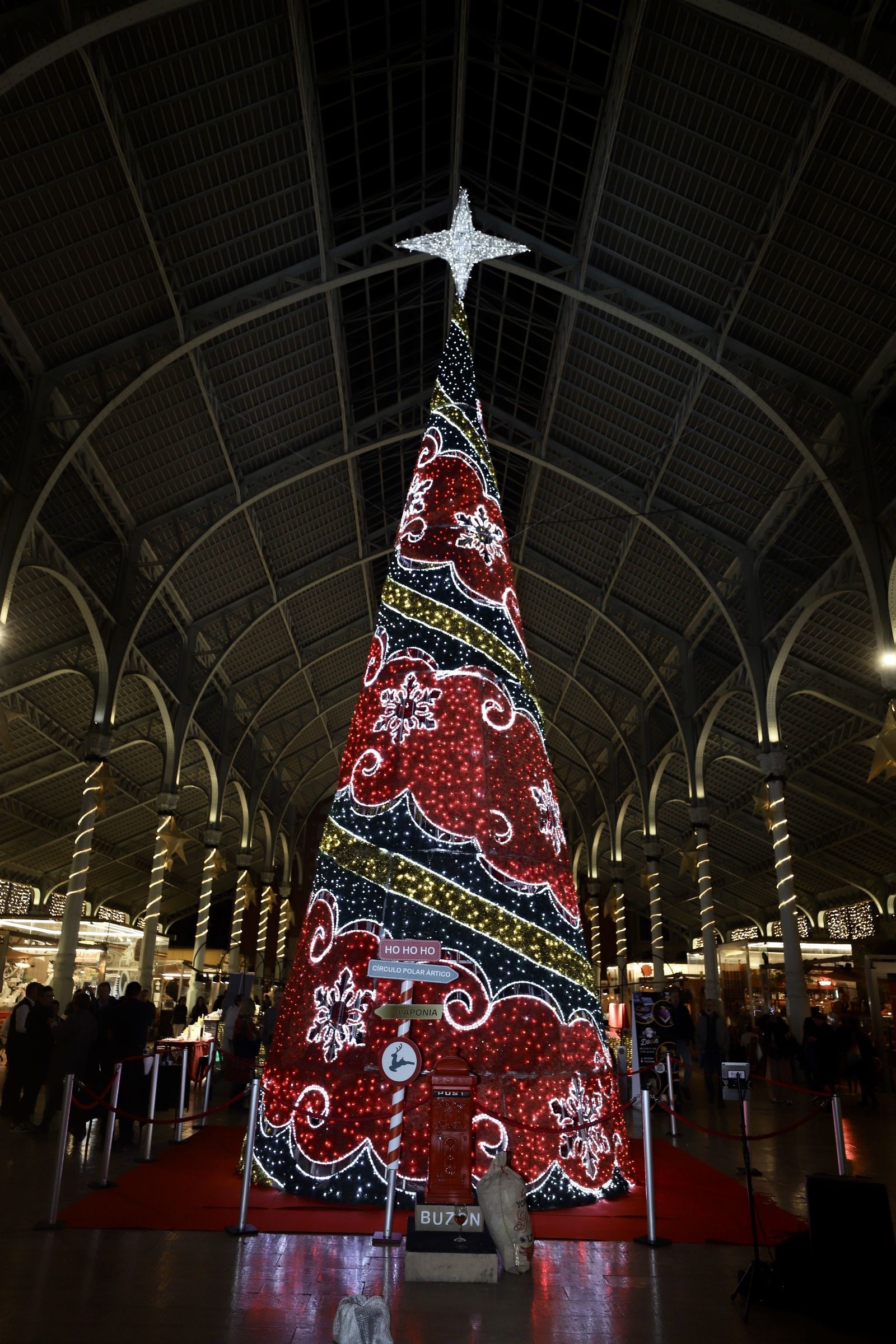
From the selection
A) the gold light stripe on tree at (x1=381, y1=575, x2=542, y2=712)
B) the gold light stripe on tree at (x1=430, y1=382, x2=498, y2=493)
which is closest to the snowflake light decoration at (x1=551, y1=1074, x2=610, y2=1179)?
the gold light stripe on tree at (x1=381, y1=575, x2=542, y2=712)

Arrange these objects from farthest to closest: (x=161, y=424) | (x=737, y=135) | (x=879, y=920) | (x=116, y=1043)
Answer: (x=879, y=920)
(x=161, y=424)
(x=737, y=135)
(x=116, y=1043)

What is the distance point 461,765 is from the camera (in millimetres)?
6766

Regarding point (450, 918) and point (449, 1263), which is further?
point (450, 918)

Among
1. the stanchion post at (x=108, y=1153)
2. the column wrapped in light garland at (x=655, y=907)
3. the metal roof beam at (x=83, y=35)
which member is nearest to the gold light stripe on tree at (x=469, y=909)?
the stanchion post at (x=108, y=1153)

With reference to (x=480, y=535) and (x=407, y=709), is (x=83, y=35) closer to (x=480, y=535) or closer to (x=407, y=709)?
(x=480, y=535)

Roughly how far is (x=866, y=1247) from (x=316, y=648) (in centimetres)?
2646

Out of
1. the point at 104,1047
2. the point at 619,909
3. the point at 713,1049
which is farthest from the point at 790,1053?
the point at 619,909

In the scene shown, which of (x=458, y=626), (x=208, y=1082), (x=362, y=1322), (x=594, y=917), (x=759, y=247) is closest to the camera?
(x=362, y=1322)

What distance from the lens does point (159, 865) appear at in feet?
70.9

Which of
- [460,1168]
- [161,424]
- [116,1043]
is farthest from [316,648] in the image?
[460,1168]

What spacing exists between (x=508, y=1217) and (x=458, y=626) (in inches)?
162

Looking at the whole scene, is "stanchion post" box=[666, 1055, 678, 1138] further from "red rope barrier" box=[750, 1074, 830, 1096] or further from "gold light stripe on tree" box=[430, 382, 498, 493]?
"gold light stripe on tree" box=[430, 382, 498, 493]

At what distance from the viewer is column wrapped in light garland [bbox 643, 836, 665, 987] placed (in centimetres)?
2484

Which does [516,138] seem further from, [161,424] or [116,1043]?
[116,1043]
